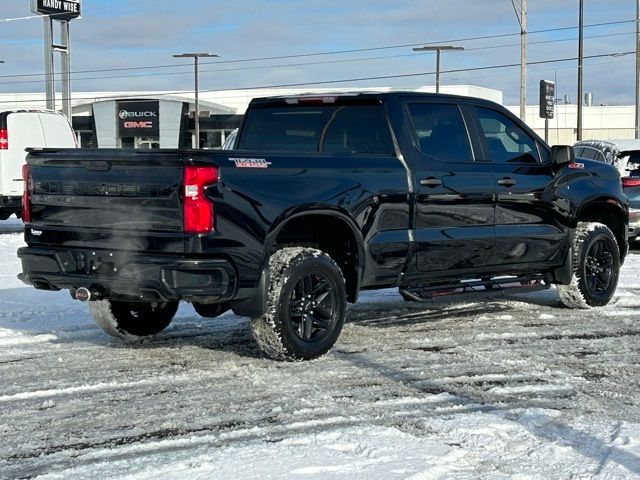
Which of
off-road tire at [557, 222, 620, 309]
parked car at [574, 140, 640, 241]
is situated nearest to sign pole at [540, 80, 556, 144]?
parked car at [574, 140, 640, 241]

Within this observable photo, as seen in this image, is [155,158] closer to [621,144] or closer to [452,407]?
[452,407]

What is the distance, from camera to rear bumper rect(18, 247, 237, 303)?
6262 millimetres

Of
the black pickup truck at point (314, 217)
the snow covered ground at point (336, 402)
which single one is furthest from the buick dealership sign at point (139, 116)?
the black pickup truck at point (314, 217)

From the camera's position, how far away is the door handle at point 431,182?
7.61 m

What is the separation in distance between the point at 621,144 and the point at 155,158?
11564mm

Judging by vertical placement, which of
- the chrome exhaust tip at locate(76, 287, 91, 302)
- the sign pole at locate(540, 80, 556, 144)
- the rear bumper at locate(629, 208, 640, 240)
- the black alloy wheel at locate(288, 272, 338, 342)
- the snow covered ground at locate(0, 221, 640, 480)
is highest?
the sign pole at locate(540, 80, 556, 144)

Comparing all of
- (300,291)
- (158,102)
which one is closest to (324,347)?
(300,291)

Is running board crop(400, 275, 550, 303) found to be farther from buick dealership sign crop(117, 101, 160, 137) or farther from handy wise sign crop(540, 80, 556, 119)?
buick dealership sign crop(117, 101, 160, 137)

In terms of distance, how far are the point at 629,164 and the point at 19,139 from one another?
11931mm

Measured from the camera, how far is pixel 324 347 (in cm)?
699

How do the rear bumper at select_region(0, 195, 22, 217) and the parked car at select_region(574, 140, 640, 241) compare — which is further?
the rear bumper at select_region(0, 195, 22, 217)

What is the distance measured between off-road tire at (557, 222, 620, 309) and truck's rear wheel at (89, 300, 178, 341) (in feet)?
12.3

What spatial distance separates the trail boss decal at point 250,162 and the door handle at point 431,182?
154cm

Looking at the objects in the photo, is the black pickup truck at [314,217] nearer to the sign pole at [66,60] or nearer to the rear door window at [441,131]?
the rear door window at [441,131]
